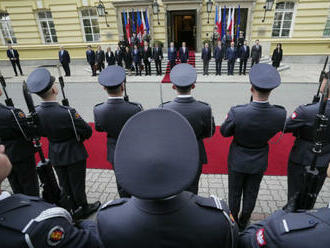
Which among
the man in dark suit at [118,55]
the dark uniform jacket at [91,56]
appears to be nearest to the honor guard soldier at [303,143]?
the man in dark suit at [118,55]

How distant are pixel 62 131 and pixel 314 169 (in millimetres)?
2747

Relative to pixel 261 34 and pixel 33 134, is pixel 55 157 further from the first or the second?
pixel 261 34

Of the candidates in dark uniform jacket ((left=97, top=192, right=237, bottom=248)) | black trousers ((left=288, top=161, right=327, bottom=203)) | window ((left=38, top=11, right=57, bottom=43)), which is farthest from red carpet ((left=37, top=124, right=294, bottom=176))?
window ((left=38, top=11, right=57, bottom=43))

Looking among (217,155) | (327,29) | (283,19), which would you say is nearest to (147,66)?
(217,155)

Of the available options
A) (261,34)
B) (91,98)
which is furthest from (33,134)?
(261,34)

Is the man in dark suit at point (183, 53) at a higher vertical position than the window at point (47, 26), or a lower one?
lower

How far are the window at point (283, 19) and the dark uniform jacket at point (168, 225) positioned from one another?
17.7 m

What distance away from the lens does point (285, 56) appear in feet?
49.7

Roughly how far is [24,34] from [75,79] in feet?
27.9

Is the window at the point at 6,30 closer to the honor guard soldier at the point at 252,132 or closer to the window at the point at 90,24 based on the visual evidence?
the window at the point at 90,24

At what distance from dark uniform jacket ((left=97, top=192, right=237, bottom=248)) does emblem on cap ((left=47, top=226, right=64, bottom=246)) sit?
0.26 m

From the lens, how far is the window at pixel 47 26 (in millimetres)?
A: 16172

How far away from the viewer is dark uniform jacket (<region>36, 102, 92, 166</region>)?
2.54 m

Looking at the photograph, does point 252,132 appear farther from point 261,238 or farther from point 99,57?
point 99,57
